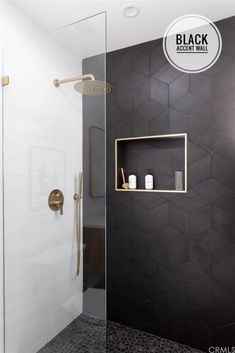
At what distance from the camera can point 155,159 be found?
1.95 m

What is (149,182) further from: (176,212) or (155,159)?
(176,212)

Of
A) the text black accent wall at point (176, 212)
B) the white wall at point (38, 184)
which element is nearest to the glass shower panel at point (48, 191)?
the white wall at point (38, 184)

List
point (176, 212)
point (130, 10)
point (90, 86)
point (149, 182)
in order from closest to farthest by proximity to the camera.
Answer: point (90, 86) → point (130, 10) → point (176, 212) → point (149, 182)

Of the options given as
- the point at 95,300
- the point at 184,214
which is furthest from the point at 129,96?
the point at 95,300

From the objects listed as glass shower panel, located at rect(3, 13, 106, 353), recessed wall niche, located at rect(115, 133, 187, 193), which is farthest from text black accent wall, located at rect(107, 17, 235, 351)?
glass shower panel, located at rect(3, 13, 106, 353)

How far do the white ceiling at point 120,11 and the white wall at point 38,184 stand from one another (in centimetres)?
18

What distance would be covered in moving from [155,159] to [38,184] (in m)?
1.01

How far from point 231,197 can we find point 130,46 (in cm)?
153

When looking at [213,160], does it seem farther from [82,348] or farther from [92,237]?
[82,348]

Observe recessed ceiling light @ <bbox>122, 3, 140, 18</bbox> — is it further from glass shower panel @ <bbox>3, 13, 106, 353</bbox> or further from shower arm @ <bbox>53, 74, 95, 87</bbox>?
shower arm @ <bbox>53, 74, 95, 87</bbox>

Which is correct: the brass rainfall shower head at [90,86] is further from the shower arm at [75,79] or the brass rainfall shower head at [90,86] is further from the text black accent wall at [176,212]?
the text black accent wall at [176,212]

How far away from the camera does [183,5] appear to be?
5.06 feet

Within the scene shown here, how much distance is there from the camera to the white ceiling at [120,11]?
1510mm
